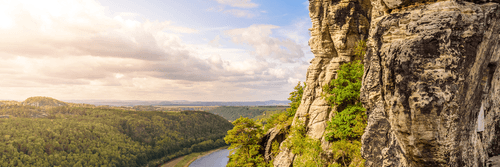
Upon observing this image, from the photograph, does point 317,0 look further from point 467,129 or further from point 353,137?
point 467,129

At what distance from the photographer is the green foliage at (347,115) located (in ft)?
64.3

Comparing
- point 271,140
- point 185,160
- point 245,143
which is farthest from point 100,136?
point 271,140

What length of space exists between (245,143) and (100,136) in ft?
385

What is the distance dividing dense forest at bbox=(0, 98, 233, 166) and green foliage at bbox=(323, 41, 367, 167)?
10236cm

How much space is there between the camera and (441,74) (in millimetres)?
6543

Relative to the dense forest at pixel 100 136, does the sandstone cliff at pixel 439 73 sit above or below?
above

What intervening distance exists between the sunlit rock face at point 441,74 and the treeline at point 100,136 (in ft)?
370

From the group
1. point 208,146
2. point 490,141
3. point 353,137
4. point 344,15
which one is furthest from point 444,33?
point 208,146

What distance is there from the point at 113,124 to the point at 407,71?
163m

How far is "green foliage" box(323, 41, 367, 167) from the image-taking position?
19594mm

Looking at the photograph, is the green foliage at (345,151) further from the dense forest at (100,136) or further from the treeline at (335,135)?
the dense forest at (100,136)

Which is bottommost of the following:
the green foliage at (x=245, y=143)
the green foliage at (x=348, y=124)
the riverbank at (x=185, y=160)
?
the riverbank at (x=185, y=160)

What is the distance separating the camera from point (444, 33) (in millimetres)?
6582

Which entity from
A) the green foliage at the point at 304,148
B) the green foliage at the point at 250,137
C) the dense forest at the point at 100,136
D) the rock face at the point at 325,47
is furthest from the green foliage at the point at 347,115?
the dense forest at the point at 100,136
